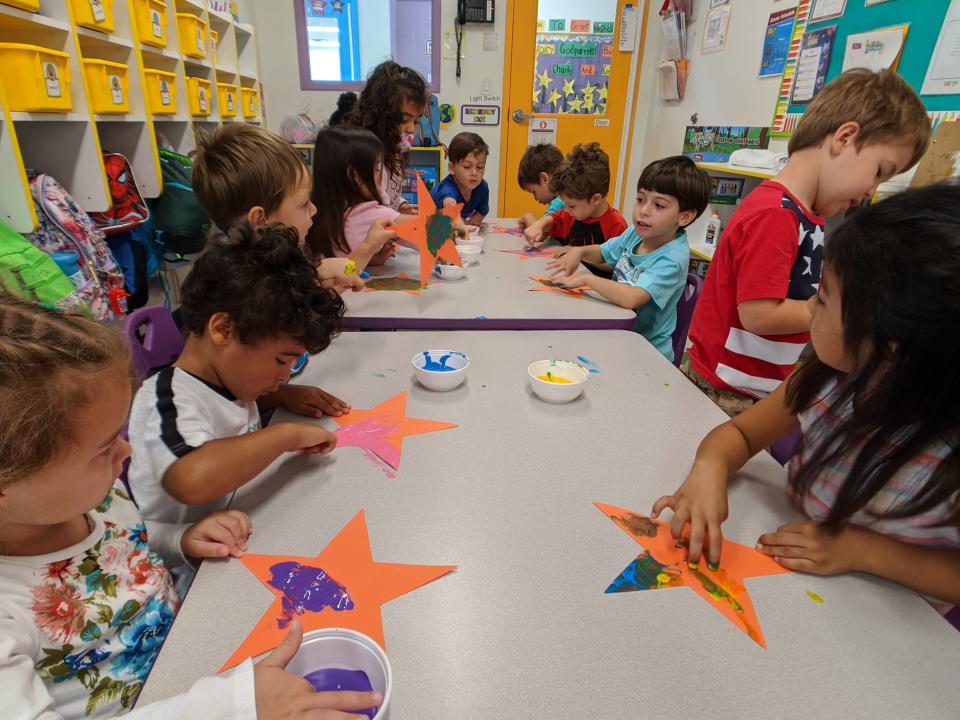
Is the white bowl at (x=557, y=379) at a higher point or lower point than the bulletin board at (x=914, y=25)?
lower

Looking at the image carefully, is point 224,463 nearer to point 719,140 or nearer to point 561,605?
point 561,605

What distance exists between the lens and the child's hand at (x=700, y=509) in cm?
71

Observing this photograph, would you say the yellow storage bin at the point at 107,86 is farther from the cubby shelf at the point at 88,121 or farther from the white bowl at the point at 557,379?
the white bowl at the point at 557,379

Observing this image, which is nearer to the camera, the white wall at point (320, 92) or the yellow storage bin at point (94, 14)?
the yellow storage bin at point (94, 14)

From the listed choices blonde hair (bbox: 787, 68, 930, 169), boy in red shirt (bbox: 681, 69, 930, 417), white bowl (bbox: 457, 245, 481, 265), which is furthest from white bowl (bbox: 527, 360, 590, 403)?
white bowl (bbox: 457, 245, 481, 265)

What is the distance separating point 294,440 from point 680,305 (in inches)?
63.0

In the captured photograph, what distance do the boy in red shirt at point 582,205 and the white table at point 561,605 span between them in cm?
163

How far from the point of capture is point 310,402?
103cm

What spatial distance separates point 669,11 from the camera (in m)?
3.91

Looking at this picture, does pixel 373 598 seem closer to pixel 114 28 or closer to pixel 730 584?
pixel 730 584

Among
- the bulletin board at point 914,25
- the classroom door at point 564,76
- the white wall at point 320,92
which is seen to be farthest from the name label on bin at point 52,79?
the classroom door at point 564,76

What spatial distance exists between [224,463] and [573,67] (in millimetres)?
4646

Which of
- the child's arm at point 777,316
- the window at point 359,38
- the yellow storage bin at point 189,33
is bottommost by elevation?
the child's arm at point 777,316

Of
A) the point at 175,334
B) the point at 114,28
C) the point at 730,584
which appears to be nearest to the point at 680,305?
the point at 730,584
